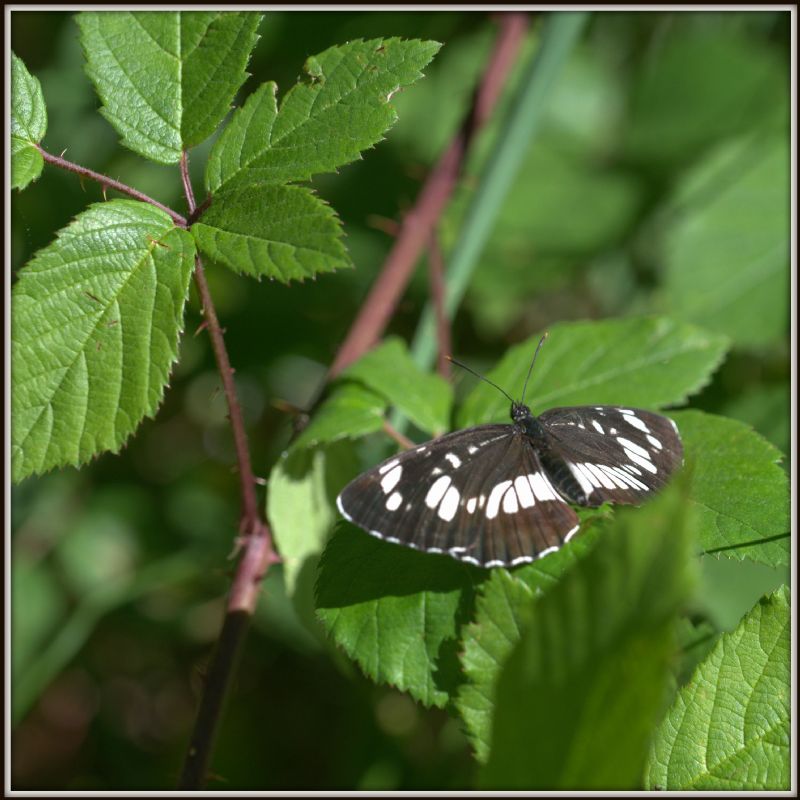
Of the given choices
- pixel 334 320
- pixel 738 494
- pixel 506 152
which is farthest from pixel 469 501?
pixel 334 320

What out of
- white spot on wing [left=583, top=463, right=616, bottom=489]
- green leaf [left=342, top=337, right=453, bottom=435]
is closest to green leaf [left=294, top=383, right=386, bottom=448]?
green leaf [left=342, top=337, right=453, bottom=435]

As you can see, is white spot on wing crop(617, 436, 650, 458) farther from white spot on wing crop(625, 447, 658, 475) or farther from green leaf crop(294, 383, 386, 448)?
green leaf crop(294, 383, 386, 448)

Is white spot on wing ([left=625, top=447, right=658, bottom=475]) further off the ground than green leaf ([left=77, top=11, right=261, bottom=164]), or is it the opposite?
green leaf ([left=77, top=11, right=261, bottom=164])

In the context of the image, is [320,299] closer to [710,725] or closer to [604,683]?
[710,725]

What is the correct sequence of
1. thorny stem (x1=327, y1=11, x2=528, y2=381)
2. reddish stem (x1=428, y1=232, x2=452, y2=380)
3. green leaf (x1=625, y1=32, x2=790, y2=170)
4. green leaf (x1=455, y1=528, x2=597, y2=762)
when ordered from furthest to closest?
green leaf (x1=625, y1=32, x2=790, y2=170), reddish stem (x1=428, y1=232, x2=452, y2=380), thorny stem (x1=327, y1=11, x2=528, y2=381), green leaf (x1=455, y1=528, x2=597, y2=762)

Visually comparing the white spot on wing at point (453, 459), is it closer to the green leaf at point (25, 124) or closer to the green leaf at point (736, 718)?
the green leaf at point (736, 718)

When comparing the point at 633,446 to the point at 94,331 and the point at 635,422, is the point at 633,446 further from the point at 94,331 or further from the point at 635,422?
the point at 94,331

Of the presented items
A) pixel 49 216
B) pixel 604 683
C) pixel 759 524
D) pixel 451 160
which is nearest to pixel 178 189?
pixel 49 216

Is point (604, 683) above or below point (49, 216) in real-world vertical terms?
below

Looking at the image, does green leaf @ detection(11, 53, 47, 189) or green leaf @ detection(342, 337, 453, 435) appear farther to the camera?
green leaf @ detection(342, 337, 453, 435)
